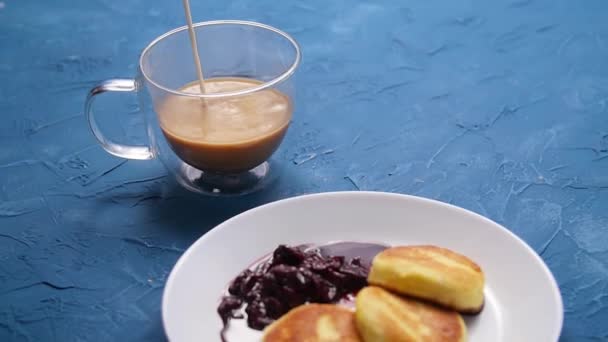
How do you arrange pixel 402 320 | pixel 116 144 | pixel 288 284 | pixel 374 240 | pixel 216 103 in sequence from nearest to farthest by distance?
1. pixel 402 320
2. pixel 288 284
3. pixel 374 240
4. pixel 216 103
5. pixel 116 144

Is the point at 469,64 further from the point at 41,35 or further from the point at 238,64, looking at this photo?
the point at 41,35

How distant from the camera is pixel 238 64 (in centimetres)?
158

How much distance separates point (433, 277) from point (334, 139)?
61 cm

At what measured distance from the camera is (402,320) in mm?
976

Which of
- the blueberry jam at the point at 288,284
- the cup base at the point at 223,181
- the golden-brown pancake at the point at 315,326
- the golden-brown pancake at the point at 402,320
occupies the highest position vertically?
the golden-brown pancake at the point at 402,320

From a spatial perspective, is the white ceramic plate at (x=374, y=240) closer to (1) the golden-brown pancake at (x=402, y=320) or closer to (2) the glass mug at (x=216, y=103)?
(1) the golden-brown pancake at (x=402, y=320)

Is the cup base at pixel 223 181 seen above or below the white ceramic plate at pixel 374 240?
below

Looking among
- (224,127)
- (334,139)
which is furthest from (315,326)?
(334,139)

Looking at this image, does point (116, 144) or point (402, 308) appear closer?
point (402, 308)

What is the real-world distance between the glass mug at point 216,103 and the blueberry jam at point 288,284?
0.95ft

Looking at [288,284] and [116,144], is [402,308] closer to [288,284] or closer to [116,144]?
[288,284]

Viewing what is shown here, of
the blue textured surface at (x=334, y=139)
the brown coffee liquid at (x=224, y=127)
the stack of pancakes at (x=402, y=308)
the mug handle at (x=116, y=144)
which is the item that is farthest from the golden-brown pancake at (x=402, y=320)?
the mug handle at (x=116, y=144)

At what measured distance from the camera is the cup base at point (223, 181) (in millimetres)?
1440

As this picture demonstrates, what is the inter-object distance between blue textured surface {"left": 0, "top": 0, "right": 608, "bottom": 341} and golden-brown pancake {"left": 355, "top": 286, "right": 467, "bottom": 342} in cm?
23
